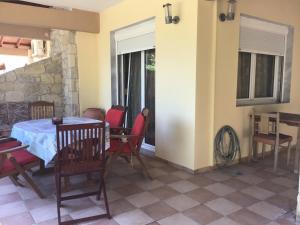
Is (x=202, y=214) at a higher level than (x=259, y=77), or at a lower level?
lower

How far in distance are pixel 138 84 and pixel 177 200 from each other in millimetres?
2530

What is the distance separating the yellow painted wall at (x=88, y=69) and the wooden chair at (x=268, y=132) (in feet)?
10.4

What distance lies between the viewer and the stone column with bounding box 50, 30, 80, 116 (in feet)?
17.3

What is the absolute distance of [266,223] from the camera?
2309 millimetres

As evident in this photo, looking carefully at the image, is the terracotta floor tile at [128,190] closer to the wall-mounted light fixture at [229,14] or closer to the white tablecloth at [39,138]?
the white tablecloth at [39,138]

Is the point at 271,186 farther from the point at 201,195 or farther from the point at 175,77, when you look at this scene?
the point at 175,77

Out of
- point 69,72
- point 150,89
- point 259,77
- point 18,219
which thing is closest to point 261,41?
point 259,77

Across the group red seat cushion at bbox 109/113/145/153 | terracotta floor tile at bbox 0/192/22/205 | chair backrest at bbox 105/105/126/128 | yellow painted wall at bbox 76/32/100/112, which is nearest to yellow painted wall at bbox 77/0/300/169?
chair backrest at bbox 105/105/126/128

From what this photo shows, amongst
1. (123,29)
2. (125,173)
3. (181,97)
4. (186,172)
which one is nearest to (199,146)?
(186,172)

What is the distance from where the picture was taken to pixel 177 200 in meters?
2.75

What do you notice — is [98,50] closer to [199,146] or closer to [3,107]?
[3,107]

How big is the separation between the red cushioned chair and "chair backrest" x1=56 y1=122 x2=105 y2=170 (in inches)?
22.1

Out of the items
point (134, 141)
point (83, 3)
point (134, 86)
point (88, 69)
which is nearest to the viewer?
point (134, 141)

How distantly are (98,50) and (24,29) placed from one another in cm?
171
